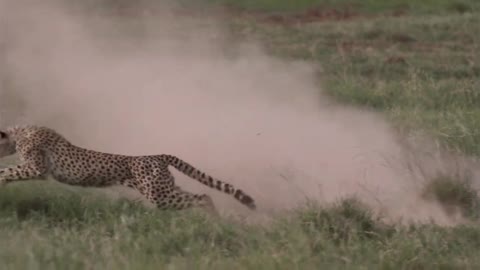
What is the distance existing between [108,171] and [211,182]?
0.85 m

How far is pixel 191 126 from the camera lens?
13070 millimetres

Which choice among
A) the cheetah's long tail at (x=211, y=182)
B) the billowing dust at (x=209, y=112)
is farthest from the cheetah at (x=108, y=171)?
the billowing dust at (x=209, y=112)

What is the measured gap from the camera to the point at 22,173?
9.75 meters

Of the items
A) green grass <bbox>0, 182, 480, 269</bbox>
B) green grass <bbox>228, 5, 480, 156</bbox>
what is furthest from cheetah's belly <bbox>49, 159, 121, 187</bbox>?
green grass <bbox>228, 5, 480, 156</bbox>

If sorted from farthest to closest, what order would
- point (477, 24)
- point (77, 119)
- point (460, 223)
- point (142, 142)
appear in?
point (477, 24) → point (77, 119) → point (142, 142) → point (460, 223)

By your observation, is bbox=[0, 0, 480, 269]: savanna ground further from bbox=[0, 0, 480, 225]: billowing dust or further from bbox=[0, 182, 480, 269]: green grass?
bbox=[0, 0, 480, 225]: billowing dust

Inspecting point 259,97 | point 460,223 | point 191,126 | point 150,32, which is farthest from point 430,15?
point 460,223

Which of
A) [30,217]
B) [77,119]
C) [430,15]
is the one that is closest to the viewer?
[30,217]

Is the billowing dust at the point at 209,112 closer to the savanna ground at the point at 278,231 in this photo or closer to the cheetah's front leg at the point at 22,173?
the savanna ground at the point at 278,231

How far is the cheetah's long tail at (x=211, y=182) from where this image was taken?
Result: 31.7 ft

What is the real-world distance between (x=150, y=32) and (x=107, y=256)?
15183 millimetres

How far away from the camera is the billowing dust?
10828mm

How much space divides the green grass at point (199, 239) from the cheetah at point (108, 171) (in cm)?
43

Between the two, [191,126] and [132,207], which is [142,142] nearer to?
[191,126]
